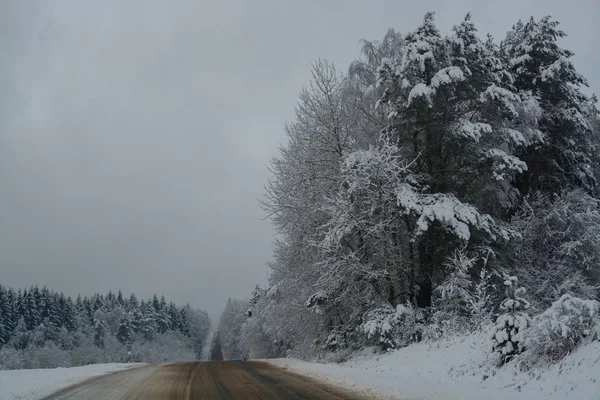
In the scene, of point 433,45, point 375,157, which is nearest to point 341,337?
point 375,157

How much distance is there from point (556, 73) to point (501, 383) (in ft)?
62.7

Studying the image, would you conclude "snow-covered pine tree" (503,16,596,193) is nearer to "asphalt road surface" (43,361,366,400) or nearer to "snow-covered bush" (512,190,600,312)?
"snow-covered bush" (512,190,600,312)

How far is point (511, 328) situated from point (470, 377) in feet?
4.54

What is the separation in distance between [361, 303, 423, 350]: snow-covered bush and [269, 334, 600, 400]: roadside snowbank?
5.59ft

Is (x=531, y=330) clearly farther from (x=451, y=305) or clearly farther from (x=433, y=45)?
(x=433, y=45)

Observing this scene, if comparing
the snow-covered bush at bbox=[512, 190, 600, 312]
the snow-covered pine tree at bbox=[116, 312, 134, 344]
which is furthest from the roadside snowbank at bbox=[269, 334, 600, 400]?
the snow-covered pine tree at bbox=[116, 312, 134, 344]

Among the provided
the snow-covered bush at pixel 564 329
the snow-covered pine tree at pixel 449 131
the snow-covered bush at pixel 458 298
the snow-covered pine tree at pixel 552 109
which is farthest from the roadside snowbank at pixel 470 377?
the snow-covered pine tree at pixel 552 109

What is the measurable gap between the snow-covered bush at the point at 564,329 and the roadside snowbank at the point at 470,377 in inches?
12.6

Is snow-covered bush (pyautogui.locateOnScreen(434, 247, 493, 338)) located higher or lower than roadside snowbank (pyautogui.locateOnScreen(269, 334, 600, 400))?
higher

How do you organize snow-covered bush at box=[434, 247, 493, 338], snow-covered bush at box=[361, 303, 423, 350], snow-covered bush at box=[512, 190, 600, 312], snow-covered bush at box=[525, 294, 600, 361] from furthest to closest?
snow-covered bush at box=[512, 190, 600, 312] < snow-covered bush at box=[361, 303, 423, 350] < snow-covered bush at box=[434, 247, 493, 338] < snow-covered bush at box=[525, 294, 600, 361]

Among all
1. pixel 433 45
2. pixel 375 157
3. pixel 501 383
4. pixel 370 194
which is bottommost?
pixel 501 383

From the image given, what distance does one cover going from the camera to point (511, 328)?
30.6ft

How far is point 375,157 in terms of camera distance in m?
16.0

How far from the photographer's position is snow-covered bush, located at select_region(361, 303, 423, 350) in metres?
14.7
